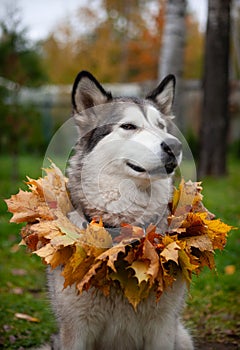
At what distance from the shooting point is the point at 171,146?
10.4 feet

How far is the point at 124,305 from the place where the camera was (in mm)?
3266

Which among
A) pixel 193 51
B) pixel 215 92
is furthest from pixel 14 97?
pixel 193 51

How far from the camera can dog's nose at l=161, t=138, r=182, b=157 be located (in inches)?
124

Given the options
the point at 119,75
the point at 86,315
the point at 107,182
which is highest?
the point at 107,182

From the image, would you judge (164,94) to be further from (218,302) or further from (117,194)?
(218,302)

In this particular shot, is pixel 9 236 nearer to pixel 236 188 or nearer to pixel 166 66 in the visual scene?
pixel 166 66

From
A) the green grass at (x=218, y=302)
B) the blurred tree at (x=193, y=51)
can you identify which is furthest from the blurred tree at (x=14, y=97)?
the blurred tree at (x=193, y=51)

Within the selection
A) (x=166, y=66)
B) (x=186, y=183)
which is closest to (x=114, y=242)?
(x=186, y=183)

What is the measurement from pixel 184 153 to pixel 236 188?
7.38 m

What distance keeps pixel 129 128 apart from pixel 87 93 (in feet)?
1.24

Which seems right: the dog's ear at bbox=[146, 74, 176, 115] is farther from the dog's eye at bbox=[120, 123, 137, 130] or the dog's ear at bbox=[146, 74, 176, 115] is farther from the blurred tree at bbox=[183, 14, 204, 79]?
the blurred tree at bbox=[183, 14, 204, 79]

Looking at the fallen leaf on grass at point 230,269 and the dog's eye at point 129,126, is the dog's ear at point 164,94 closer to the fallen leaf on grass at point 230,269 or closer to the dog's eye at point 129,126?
the dog's eye at point 129,126

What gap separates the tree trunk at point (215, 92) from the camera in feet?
35.8

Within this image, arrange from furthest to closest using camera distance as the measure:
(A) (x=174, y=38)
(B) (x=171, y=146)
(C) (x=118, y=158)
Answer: (A) (x=174, y=38) → (C) (x=118, y=158) → (B) (x=171, y=146)
